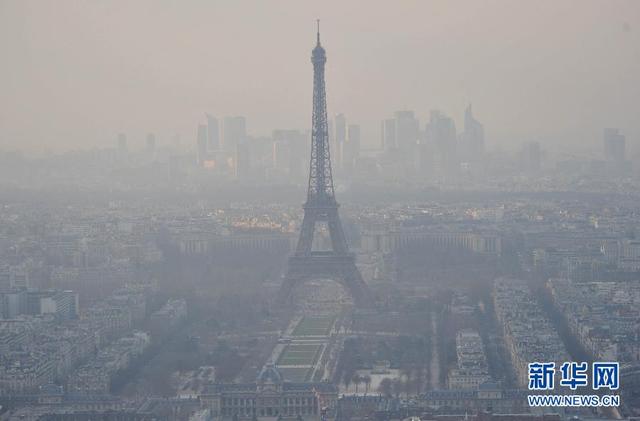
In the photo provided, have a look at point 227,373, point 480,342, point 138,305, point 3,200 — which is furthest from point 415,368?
point 3,200

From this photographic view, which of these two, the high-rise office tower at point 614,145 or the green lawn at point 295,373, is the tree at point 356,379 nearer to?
the green lawn at point 295,373

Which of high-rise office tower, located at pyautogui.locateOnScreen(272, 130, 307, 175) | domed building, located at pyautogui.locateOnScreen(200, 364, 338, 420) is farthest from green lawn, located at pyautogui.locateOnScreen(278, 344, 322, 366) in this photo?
high-rise office tower, located at pyautogui.locateOnScreen(272, 130, 307, 175)

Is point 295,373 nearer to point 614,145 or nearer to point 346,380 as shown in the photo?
point 346,380

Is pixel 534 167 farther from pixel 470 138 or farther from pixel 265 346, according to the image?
pixel 265 346

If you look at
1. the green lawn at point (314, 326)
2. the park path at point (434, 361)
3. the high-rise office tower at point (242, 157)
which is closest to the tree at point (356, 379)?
the park path at point (434, 361)

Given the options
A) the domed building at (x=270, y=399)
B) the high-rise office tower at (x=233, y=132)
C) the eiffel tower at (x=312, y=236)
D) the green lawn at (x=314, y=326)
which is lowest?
the domed building at (x=270, y=399)
